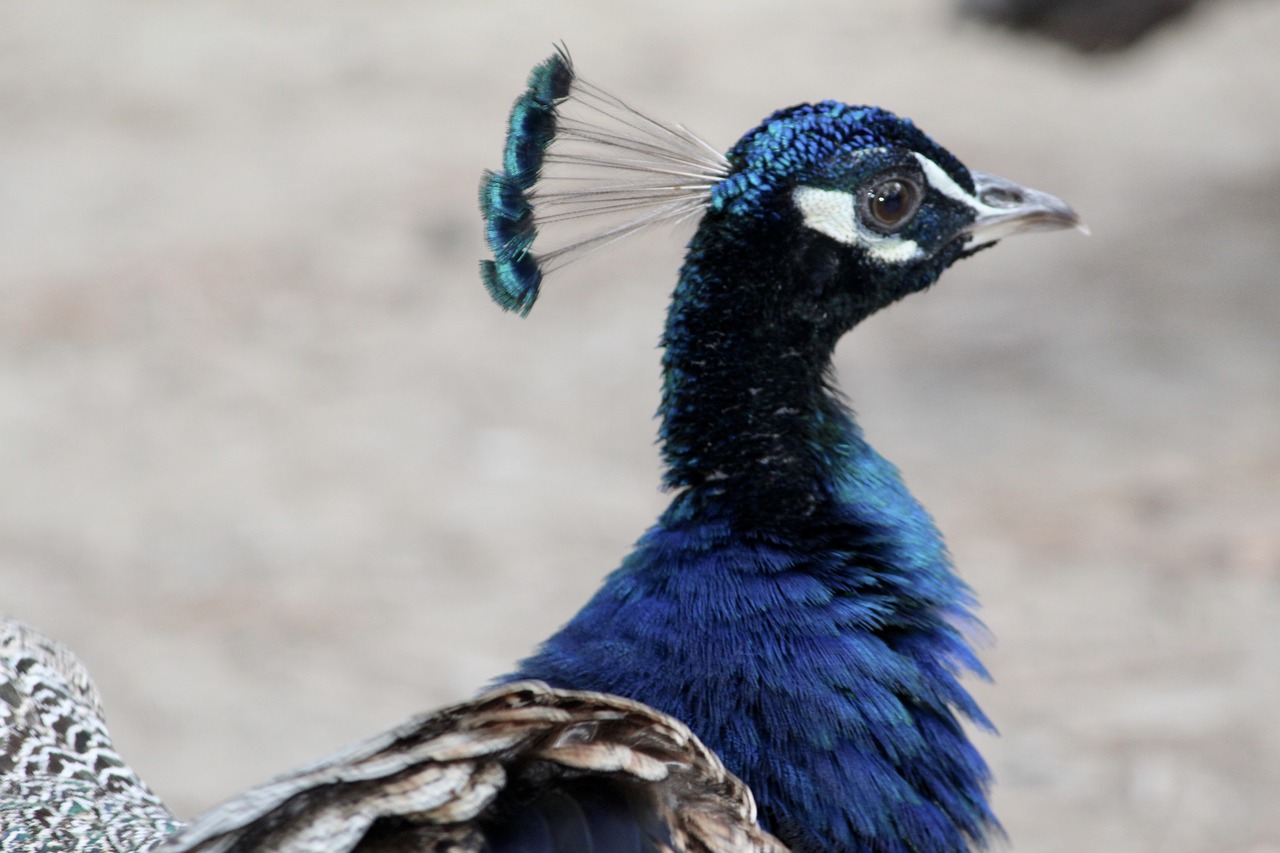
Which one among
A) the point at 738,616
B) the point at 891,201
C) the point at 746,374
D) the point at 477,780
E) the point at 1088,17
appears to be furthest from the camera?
the point at 1088,17

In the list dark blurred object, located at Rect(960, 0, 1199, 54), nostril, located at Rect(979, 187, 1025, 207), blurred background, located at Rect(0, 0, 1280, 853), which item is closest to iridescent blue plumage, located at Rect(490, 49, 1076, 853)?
nostril, located at Rect(979, 187, 1025, 207)

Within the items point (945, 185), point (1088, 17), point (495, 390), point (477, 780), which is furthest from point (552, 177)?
point (1088, 17)

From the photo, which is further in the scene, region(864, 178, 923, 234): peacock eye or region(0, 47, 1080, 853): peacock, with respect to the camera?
region(864, 178, 923, 234): peacock eye

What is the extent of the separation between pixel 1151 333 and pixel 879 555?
4.52m

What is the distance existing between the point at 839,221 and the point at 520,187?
514 mm

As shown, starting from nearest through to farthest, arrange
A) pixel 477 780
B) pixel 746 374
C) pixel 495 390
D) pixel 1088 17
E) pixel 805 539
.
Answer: pixel 477 780, pixel 805 539, pixel 746 374, pixel 495 390, pixel 1088 17

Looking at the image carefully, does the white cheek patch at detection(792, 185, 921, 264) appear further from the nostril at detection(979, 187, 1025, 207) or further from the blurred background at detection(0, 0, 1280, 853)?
the blurred background at detection(0, 0, 1280, 853)

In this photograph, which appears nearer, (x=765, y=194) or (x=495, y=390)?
(x=765, y=194)

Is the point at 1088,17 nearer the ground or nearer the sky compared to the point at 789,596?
nearer the sky

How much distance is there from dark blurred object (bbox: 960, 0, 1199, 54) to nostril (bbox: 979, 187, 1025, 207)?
185 inches

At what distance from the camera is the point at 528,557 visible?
5.00 m

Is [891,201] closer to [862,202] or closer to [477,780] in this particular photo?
[862,202]

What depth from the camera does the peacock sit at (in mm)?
1673

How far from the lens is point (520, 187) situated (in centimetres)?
232
